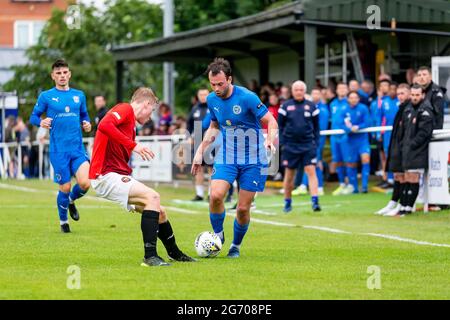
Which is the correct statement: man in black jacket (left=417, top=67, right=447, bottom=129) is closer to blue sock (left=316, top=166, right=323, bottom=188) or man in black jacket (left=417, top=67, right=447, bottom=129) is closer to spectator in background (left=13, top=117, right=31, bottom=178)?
blue sock (left=316, top=166, right=323, bottom=188)

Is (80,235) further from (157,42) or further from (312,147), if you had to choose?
(157,42)

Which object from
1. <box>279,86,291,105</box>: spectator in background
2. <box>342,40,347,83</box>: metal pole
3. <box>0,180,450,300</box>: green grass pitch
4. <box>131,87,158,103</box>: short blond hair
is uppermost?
<box>342,40,347,83</box>: metal pole

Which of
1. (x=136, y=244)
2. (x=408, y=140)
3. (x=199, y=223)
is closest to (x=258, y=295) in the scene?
(x=136, y=244)

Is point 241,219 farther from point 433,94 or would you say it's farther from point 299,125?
point 299,125

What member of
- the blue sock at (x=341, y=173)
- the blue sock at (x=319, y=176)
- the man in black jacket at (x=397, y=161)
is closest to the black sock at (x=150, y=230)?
the man in black jacket at (x=397, y=161)

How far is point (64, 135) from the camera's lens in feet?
54.0

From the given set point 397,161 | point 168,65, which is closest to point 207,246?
point 397,161

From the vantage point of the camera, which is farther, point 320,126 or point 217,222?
point 320,126

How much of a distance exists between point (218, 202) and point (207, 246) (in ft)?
1.75

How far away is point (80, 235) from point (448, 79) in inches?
418

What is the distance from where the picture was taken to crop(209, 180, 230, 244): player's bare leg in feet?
41.8

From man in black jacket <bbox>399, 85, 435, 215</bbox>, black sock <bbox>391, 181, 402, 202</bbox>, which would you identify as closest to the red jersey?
man in black jacket <bbox>399, 85, 435, 215</bbox>

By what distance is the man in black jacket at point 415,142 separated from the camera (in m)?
18.8

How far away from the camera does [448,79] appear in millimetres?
23641
